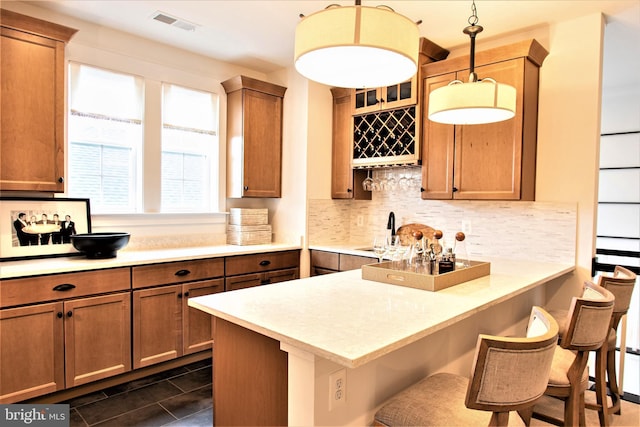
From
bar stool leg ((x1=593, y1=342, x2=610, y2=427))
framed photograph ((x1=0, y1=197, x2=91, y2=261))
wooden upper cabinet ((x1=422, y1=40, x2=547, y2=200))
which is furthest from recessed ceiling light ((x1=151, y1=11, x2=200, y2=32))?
bar stool leg ((x1=593, y1=342, x2=610, y2=427))

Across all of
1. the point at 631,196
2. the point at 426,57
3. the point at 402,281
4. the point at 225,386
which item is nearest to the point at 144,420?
the point at 225,386

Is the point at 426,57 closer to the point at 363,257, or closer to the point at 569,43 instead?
the point at 569,43

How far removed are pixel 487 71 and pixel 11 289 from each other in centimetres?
357

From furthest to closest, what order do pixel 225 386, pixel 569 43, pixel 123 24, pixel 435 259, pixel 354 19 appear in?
pixel 123 24
pixel 569 43
pixel 435 259
pixel 225 386
pixel 354 19

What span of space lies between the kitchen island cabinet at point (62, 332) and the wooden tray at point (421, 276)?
72.1 inches

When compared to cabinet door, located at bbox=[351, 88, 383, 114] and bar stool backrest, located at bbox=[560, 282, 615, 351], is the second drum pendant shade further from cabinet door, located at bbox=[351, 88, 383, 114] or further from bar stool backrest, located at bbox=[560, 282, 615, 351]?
cabinet door, located at bbox=[351, 88, 383, 114]

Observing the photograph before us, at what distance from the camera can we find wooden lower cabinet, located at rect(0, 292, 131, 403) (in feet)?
7.97

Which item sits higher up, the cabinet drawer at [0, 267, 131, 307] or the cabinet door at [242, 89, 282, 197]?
the cabinet door at [242, 89, 282, 197]

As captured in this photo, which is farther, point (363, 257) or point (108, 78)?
point (363, 257)

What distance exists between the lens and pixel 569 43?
302 centimetres

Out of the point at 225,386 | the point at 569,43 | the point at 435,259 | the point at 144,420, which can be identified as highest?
the point at 569,43

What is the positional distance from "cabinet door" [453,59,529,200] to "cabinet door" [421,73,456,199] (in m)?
0.07

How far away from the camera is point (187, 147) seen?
391 cm

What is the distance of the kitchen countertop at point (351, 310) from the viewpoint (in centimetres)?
128
